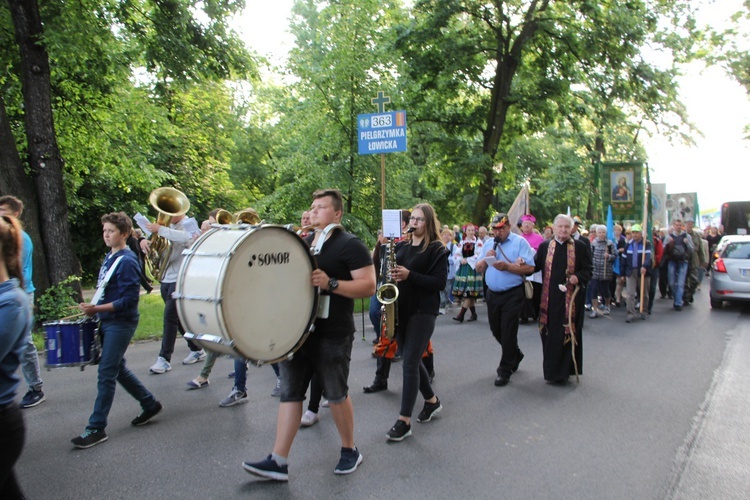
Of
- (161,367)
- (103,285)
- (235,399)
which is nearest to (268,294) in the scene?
(103,285)

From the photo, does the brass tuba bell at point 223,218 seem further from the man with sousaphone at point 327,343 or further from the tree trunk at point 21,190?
the tree trunk at point 21,190

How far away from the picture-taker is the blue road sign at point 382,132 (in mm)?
9125

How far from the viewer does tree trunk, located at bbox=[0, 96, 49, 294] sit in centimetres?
919

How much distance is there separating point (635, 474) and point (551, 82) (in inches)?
622

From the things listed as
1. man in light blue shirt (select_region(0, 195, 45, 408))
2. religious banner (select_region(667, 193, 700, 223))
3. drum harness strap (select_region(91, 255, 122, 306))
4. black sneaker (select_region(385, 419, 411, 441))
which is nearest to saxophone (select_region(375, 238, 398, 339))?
black sneaker (select_region(385, 419, 411, 441))

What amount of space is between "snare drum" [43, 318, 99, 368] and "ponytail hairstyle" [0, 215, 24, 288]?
1.83 meters

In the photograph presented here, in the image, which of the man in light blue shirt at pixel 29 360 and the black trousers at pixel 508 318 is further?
the black trousers at pixel 508 318

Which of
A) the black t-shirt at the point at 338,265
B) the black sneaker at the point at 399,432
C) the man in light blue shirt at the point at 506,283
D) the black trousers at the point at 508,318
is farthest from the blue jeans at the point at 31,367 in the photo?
the black trousers at the point at 508,318

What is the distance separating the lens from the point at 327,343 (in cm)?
390

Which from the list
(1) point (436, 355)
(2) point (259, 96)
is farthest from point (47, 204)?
(2) point (259, 96)

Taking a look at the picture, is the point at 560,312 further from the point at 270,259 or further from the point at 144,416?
the point at 144,416

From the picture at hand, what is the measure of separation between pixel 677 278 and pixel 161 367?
37.8ft

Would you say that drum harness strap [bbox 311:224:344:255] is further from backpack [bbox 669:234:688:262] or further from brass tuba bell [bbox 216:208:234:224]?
backpack [bbox 669:234:688:262]

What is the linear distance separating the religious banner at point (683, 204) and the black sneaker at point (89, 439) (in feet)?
88.2
